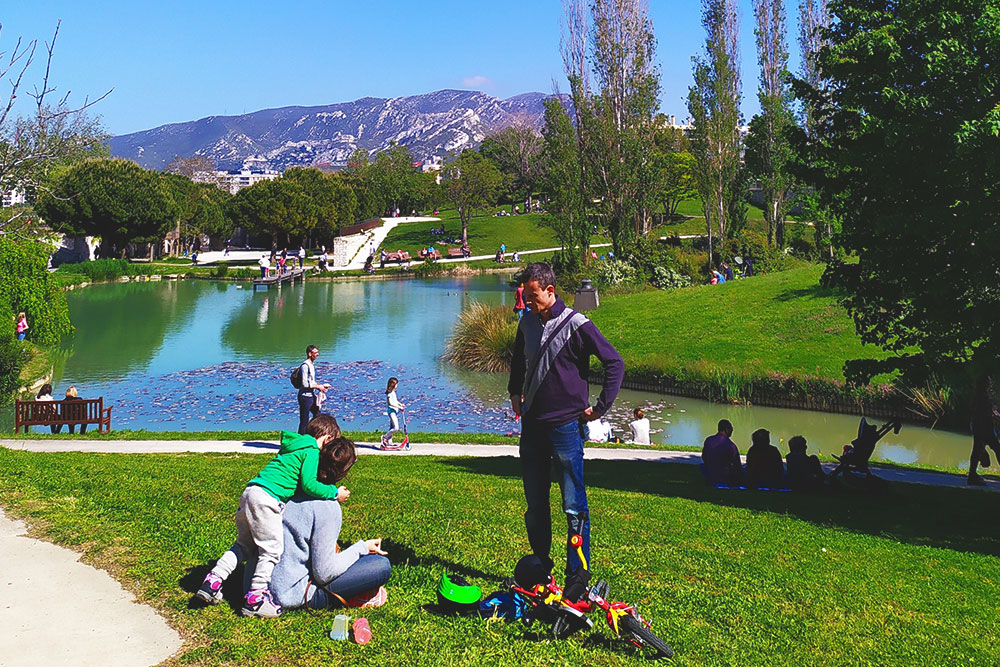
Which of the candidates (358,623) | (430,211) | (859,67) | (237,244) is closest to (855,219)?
(859,67)

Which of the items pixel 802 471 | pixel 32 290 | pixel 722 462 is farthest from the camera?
pixel 32 290

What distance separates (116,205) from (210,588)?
66.3 metres

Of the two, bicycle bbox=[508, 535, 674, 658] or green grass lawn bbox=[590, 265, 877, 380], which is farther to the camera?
green grass lawn bbox=[590, 265, 877, 380]

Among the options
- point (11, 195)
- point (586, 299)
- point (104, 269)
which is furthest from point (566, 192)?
point (11, 195)

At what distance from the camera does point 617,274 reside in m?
40.4

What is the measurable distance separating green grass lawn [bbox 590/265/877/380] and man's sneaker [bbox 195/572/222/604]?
790 inches

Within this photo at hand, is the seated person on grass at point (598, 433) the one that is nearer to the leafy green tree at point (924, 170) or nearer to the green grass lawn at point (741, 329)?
the leafy green tree at point (924, 170)

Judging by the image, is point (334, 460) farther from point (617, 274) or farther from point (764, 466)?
point (617, 274)

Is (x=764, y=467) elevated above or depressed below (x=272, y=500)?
below

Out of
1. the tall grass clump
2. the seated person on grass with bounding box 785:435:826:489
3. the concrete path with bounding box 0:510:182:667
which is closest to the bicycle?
the concrete path with bounding box 0:510:182:667

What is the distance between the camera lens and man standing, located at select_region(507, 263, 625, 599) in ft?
19.0

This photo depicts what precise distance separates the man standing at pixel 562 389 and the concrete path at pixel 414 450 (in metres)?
9.23

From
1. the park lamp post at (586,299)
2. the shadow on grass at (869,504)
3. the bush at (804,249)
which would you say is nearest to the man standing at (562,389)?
the shadow on grass at (869,504)

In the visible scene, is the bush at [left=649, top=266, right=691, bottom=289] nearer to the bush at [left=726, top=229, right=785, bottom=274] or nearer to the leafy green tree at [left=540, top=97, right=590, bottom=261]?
the leafy green tree at [left=540, top=97, right=590, bottom=261]
